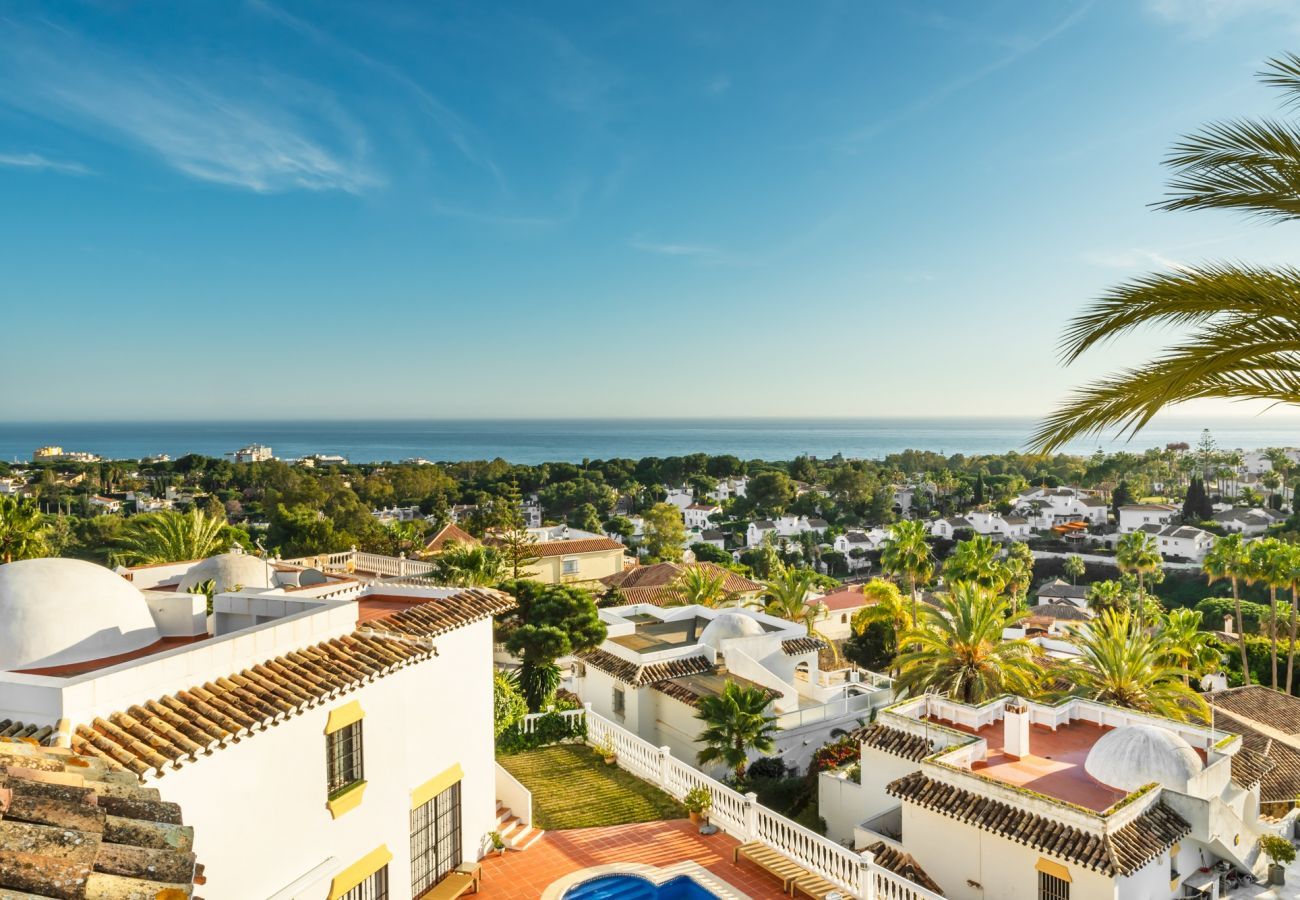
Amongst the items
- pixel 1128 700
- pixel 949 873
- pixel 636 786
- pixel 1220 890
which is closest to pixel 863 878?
pixel 949 873

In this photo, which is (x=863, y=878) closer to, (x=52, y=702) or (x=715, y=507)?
(x=52, y=702)

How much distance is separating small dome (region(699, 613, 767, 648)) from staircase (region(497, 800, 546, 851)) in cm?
1144

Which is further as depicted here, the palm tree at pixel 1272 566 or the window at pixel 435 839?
the palm tree at pixel 1272 566

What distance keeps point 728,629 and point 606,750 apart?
7.66 m

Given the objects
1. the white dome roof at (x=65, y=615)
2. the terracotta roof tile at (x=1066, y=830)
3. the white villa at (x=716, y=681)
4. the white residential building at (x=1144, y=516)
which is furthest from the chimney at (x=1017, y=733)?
the white residential building at (x=1144, y=516)

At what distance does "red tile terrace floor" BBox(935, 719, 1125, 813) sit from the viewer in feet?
51.8

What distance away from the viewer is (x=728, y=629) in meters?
27.0

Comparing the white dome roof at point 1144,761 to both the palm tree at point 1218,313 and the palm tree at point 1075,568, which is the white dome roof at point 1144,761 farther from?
the palm tree at point 1075,568

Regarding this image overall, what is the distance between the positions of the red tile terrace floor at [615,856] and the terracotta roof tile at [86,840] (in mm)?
10655

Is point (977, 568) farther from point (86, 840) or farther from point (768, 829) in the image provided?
point (86, 840)

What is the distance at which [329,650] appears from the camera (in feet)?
36.6

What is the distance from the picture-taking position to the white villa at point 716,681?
76.8ft

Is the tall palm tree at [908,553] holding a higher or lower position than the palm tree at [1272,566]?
higher

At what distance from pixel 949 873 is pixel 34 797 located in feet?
53.8
